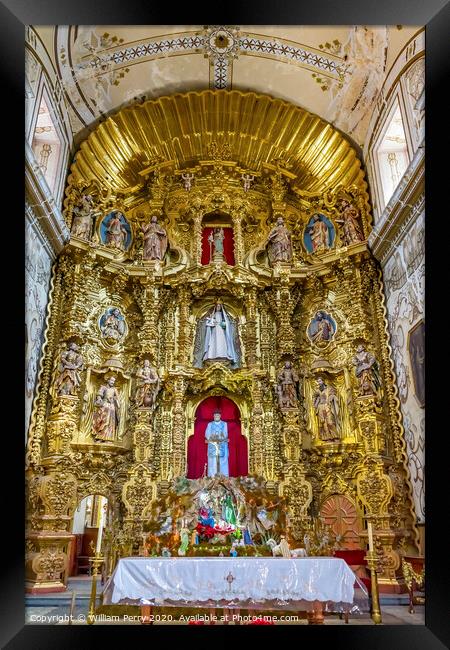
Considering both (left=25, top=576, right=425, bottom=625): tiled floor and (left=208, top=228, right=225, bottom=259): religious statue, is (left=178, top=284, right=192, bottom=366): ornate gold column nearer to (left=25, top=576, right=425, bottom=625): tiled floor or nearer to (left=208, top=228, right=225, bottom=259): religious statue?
(left=208, top=228, right=225, bottom=259): religious statue

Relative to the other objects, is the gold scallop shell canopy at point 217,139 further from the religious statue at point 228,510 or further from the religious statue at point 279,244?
the religious statue at point 228,510

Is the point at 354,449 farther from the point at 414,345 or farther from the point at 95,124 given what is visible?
the point at 95,124

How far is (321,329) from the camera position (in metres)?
13.1

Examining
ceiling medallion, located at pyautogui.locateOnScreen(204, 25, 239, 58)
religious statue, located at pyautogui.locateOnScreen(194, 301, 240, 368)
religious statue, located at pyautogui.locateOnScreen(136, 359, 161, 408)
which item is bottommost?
religious statue, located at pyautogui.locateOnScreen(136, 359, 161, 408)

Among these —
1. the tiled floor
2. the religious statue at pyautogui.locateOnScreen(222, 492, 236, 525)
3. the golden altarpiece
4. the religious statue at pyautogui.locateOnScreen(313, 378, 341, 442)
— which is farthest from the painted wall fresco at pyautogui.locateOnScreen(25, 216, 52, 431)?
the religious statue at pyautogui.locateOnScreen(313, 378, 341, 442)

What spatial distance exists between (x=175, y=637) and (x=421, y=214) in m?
8.28

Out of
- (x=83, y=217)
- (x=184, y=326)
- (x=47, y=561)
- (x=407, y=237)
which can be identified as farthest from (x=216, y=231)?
(x=47, y=561)

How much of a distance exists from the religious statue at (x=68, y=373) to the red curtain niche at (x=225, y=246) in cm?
459

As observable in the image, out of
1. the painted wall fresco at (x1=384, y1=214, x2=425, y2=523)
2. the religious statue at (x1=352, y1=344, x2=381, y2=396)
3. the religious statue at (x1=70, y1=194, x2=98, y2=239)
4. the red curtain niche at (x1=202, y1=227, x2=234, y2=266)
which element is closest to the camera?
the painted wall fresco at (x1=384, y1=214, x2=425, y2=523)

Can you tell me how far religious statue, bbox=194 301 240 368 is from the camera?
43.5ft

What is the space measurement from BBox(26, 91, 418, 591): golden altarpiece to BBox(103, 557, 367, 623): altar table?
3.40 metres

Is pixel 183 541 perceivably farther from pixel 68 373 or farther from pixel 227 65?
pixel 227 65
